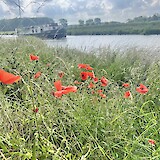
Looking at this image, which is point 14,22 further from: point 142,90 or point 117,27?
point 117,27

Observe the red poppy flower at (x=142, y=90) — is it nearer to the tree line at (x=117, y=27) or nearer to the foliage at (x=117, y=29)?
the tree line at (x=117, y=27)

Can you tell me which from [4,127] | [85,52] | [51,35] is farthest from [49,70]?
[51,35]

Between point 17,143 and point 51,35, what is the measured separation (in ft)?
13.5

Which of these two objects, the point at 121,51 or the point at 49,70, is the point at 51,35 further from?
the point at 49,70

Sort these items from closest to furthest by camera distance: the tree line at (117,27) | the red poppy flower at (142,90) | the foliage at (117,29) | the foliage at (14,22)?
the red poppy flower at (142,90)
the foliage at (14,22)
the tree line at (117,27)
the foliage at (117,29)

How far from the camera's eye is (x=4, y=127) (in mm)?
1325

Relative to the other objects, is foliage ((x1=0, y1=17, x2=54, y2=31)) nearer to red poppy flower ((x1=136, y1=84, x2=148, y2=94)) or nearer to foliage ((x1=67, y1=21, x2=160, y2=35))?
red poppy flower ((x1=136, y1=84, x2=148, y2=94))

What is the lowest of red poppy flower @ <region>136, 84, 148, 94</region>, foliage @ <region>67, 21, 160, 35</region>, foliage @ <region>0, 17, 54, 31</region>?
red poppy flower @ <region>136, 84, 148, 94</region>

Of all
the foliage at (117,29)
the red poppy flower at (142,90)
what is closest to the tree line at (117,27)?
the foliage at (117,29)

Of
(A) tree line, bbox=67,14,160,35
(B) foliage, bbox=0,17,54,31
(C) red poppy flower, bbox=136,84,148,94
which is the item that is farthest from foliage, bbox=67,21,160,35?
(C) red poppy flower, bbox=136,84,148,94

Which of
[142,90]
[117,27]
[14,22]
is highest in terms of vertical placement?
[14,22]

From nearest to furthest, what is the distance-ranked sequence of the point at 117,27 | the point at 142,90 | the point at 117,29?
the point at 142,90
the point at 117,27
the point at 117,29

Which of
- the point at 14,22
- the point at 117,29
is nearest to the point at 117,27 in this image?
the point at 117,29

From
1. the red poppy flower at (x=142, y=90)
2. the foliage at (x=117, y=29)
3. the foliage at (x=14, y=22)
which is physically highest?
the foliage at (x=14, y=22)
